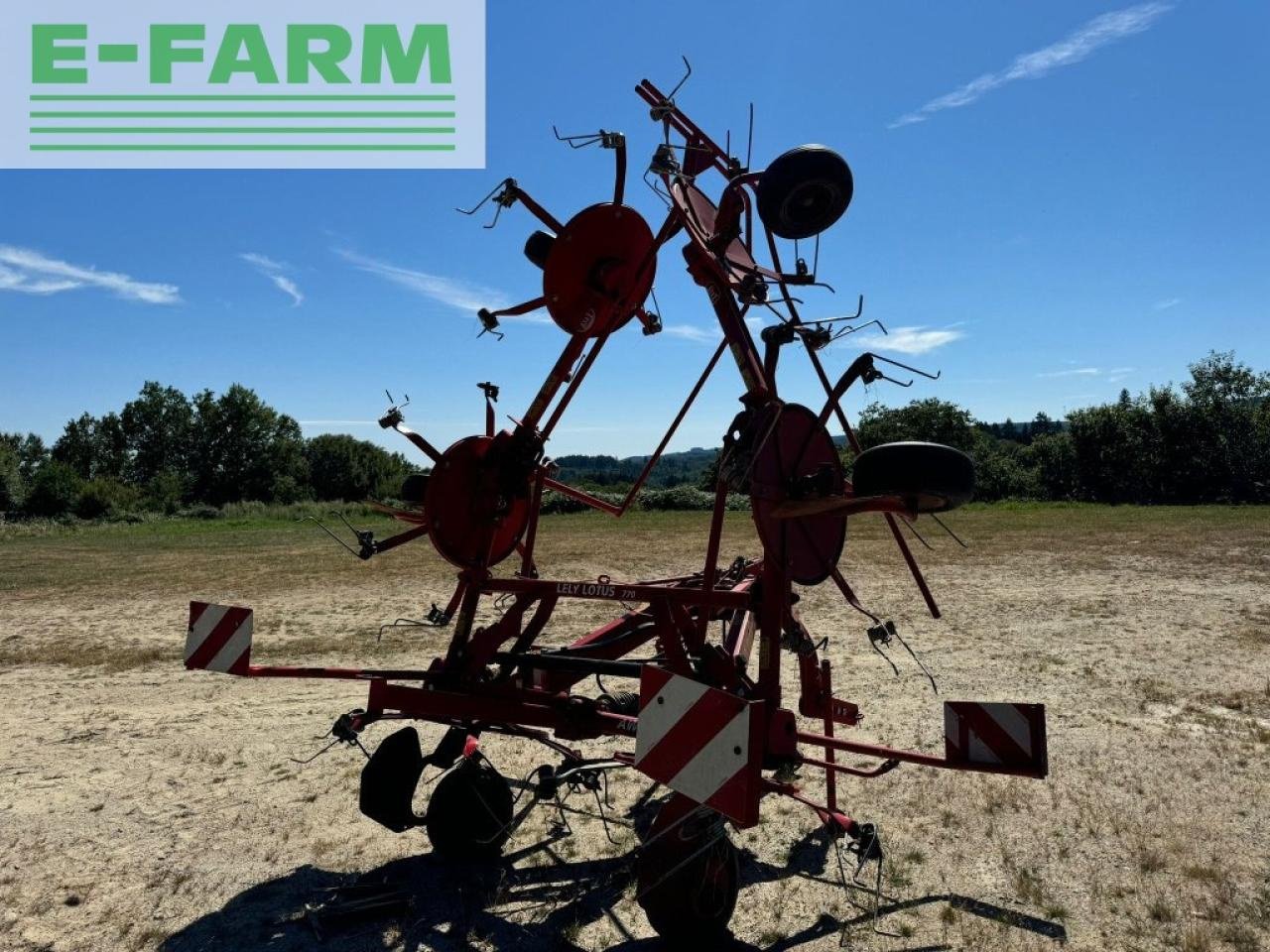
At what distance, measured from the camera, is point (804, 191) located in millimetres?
4152

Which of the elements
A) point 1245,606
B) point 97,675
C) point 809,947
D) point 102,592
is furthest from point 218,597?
point 1245,606

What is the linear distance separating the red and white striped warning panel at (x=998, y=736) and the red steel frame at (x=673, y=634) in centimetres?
5

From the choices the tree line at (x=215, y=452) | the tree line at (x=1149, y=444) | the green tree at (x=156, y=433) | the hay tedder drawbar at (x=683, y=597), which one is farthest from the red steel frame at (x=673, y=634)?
the green tree at (x=156, y=433)

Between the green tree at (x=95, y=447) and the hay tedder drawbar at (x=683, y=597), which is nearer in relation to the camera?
the hay tedder drawbar at (x=683, y=597)

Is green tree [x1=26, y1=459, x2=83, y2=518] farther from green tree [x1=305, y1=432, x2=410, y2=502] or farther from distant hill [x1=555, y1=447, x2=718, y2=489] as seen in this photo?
distant hill [x1=555, y1=447, x2=718, y2=489]

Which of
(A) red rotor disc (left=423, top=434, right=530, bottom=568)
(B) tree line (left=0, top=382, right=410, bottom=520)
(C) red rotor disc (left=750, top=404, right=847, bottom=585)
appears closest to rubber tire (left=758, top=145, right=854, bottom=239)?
(C) red rotor disc (left=750, top=404, right=847, bottom=585)

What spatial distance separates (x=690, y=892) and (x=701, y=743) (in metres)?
0.90

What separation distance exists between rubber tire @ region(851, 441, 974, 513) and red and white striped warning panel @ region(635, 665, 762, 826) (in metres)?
1.11

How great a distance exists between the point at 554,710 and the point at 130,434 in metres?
87.2

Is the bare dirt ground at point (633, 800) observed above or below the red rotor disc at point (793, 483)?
below

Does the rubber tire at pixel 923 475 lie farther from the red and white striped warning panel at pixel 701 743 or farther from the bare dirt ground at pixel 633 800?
the bare dirt ground at pixel 633 800

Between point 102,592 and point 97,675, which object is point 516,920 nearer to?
point 97,675

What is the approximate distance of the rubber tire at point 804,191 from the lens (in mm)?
4070

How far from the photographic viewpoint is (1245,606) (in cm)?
1279
